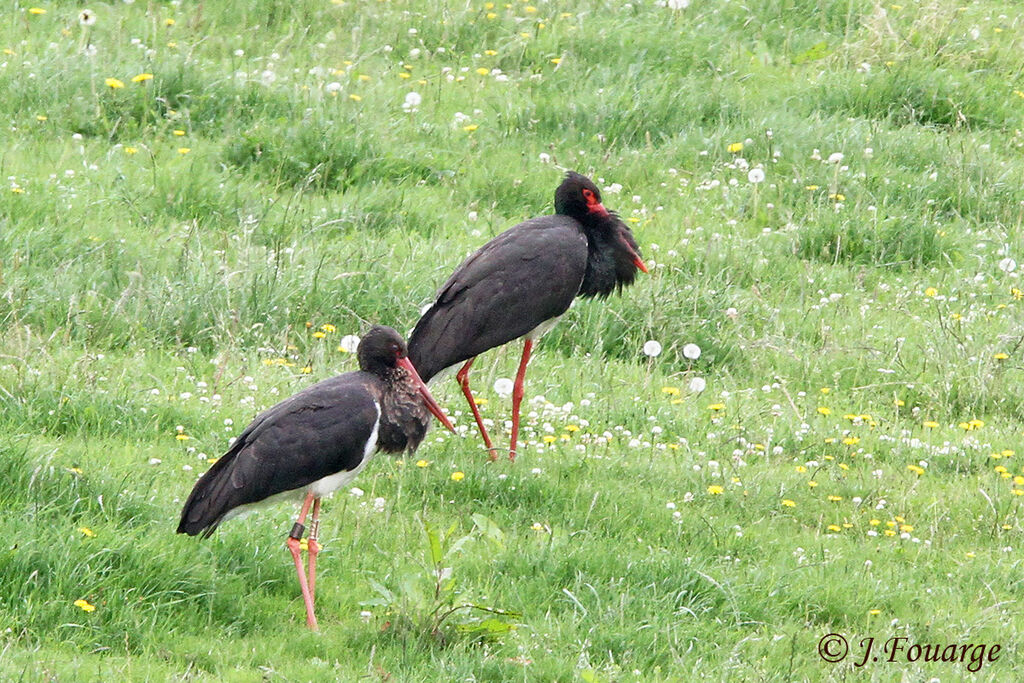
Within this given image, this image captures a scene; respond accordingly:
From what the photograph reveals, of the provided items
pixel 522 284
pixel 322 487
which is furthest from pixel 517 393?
pixel 322 487

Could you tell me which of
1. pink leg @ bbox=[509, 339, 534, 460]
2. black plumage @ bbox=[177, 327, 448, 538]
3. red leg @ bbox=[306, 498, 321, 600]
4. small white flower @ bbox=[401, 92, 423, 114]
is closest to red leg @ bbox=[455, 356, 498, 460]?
pink leg @ bbox=[509, 339, 534, 460]

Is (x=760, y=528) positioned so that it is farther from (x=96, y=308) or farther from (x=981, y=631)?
(x=96, y=308)

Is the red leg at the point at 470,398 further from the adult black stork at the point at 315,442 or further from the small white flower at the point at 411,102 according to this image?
the small white flower at the point at 411,102

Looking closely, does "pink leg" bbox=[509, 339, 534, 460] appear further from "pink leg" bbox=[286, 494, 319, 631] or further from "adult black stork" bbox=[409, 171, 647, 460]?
"pink leg" bbox=[286, 494, 319, 631]

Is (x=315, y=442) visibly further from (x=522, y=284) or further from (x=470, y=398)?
(x=522, y=284)

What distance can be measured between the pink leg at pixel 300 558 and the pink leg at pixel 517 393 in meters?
1.45

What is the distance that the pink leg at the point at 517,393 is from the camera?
22.7 ft

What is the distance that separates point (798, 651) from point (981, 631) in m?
0.73

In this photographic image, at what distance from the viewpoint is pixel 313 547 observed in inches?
213

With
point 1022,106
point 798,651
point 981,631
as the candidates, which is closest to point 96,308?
point 798,651

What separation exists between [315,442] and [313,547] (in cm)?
38

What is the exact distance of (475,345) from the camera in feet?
23.6

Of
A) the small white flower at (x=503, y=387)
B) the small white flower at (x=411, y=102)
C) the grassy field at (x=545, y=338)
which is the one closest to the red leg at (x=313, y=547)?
the grassy field at (x=545, y=338)

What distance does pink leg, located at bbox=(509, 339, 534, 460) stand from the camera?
6.93 metres
